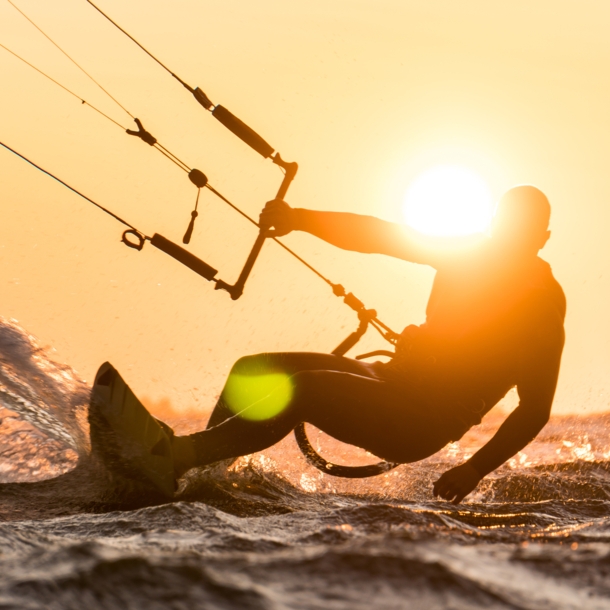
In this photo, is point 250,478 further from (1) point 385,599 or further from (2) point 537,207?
(1) point 385,599

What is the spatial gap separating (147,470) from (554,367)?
6.40 feet

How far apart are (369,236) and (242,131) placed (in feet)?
2.88

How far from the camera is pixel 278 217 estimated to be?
377 centimetres

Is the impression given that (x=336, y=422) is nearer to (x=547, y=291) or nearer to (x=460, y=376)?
(x=460, y=376)

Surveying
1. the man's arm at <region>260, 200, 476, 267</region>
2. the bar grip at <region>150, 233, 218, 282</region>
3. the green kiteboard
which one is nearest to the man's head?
the man's arm at <region>260, 200, 476, 267</region>

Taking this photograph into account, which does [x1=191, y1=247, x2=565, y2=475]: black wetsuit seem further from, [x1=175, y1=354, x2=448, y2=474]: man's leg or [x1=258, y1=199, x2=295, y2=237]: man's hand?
[x1=258, y1=199, x2=295, y2=237]: man's hand

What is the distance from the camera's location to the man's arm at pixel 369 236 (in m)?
3.83

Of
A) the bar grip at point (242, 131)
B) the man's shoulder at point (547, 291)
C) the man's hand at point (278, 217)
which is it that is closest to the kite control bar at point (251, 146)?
the bar grip at point (242, 131)

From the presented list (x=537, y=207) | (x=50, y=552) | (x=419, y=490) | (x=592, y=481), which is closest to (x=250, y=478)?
(x=419, y=490)

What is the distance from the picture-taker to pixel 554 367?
146 inches

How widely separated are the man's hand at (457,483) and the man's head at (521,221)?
111 centimetres

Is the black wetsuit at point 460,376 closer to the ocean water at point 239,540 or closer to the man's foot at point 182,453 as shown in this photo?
the man's foot at point 182,453

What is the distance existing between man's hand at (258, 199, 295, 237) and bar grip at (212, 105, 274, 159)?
401 mm

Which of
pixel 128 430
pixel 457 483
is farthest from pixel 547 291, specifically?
pixel 128 430
